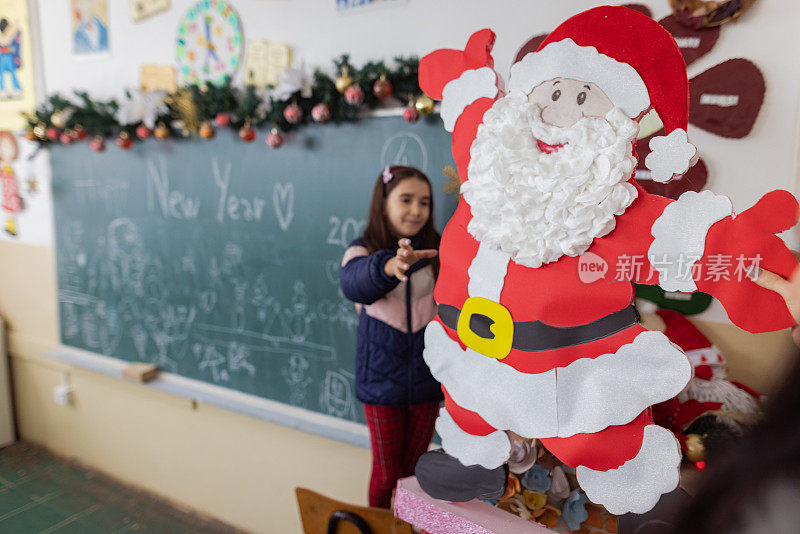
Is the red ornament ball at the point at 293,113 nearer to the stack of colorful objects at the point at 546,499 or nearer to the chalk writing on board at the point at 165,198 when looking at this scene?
the chalk writing on board at the point at 165,198

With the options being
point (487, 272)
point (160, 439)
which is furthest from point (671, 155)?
point (160, 439)

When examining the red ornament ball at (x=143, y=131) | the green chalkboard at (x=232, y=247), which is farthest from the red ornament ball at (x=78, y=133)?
the red ornament ball at (x=143, y=131)

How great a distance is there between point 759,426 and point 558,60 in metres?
0.66

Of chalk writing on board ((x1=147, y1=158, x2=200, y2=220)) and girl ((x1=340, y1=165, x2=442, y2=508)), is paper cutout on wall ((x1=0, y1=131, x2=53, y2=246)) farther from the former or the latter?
girl ((x1=340, y1=165, x2=442, y2=508))

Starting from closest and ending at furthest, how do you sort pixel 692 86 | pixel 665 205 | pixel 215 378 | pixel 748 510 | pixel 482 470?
1. pixel 748 510
2. pixel 665 205
3. pixel 482 470
4. pixel 692 86
5. pixel 215 378

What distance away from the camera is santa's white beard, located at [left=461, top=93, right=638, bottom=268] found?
0.75 m

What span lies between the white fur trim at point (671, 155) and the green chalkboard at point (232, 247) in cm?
84

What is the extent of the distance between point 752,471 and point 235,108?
1917mm

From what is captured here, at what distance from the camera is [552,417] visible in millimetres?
827

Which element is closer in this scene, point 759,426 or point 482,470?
point 759,426

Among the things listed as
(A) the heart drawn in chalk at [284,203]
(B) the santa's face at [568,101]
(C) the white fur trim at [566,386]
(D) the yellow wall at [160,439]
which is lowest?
(D) the yellow wall at [160,439]

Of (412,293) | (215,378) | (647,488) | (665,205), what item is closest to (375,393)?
(412,293)

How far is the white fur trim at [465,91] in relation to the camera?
0.89 meters

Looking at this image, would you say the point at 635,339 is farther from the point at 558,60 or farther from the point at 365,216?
the point at 365,216
